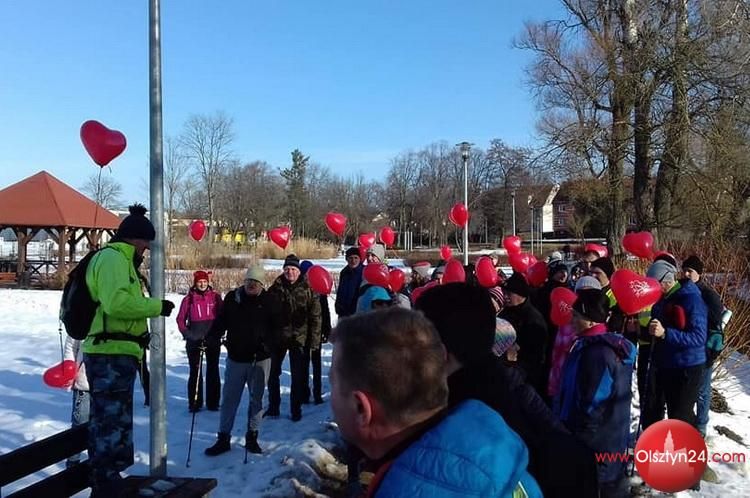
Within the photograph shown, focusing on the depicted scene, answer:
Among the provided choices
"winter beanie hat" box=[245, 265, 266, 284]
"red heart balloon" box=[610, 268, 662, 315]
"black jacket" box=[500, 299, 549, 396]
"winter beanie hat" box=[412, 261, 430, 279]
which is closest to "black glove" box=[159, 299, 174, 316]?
"winter beanie hat" box=[245, 265, 266, 284]

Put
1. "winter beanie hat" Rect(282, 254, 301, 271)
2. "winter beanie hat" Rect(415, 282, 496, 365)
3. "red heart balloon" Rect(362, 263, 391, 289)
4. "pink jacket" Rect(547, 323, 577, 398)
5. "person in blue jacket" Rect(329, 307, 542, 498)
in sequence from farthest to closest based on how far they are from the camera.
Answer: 1. "winter beanie hat" Rect(282, 254, 301, 271)
2. "red heart balloon" Rect(362, 263, 391, 289)
3. "pink jacket" Rect(547, 323, 577, 398)
4. "winter beanie hat" Rect(415, 282, 496, 365)
5. "person in blue jacket" Rect(329, 307, 542, 498)

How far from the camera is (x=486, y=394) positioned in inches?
84.2

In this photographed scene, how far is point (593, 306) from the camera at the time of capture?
3.71m

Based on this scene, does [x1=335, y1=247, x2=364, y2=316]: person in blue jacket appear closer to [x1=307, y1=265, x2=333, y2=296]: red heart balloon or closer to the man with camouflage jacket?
[x1=307, y1=265, x2=333, y2=296]: red heart balloon

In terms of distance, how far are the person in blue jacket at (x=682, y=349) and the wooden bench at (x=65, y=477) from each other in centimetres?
379

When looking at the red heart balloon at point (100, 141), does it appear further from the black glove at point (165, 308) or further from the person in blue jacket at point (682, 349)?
the person in blue jacket at point (682, 349)

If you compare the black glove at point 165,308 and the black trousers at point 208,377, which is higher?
the black glove at point 165,308

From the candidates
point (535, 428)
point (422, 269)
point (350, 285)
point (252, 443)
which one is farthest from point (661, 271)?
point (535, 428)

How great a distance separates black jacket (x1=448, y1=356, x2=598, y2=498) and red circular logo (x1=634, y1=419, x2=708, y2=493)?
2948mm

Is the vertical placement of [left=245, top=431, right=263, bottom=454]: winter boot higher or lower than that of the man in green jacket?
lower

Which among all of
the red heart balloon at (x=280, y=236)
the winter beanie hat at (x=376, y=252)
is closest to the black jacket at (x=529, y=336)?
the winter beanie hat at (x=376, y=252)

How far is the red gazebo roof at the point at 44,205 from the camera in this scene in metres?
22.1

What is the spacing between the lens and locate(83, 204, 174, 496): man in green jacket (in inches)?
156

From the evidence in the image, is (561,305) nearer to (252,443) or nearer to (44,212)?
(252,443)
